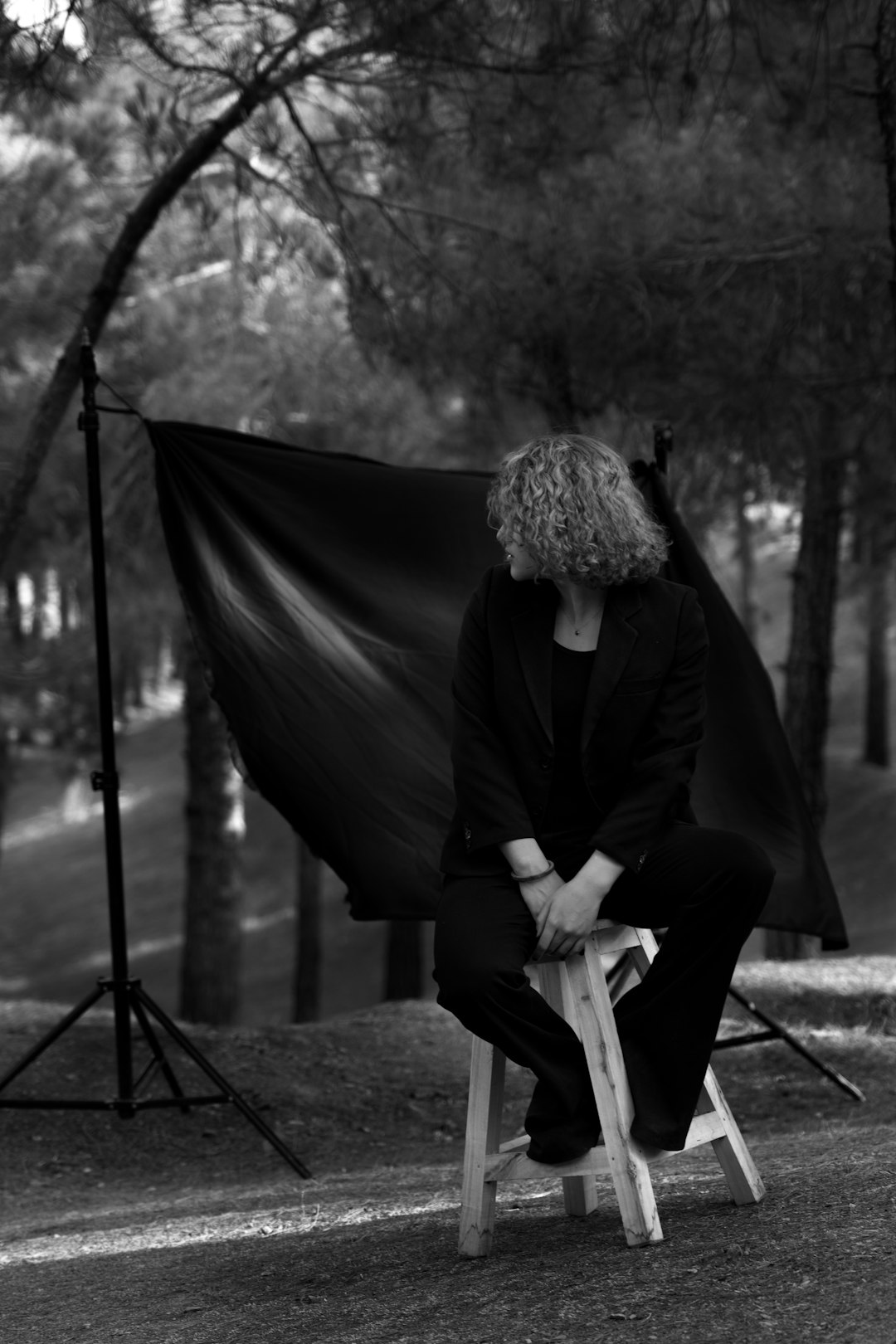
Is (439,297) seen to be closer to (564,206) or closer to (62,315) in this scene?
(564,206)

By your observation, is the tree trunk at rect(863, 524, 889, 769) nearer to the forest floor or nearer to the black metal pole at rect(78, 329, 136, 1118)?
the forest floor

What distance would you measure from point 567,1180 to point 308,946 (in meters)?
9.61

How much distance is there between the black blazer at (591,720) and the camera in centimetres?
279

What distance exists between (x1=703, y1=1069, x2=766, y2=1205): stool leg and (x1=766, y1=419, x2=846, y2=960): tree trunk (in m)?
5.25

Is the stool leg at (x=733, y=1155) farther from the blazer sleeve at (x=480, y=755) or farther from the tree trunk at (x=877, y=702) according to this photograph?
the tree trunk at (x=877, y=702)

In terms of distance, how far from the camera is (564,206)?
5832 mm

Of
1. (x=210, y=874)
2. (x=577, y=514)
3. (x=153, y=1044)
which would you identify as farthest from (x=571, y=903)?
(x=210, y=874)

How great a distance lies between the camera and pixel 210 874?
9727 millimetres

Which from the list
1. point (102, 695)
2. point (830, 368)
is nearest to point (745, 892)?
point (102, 695)

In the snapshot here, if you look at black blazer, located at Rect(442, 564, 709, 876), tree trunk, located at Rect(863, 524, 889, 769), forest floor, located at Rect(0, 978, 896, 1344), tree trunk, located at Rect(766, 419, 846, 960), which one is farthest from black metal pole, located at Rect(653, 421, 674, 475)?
tree trunk, located at Rect(863, 524, 889, 769)

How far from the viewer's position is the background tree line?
5141 millimetres

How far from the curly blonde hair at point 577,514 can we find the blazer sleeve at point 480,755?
20 cm

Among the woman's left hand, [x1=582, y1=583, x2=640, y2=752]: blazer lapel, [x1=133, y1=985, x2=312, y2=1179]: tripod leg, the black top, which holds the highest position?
[x1=582, y1=583, x2=640, y2=752]: blazer lapel

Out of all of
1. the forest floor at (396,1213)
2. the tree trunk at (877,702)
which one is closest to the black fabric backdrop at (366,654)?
the forest floor at (396,1213)
